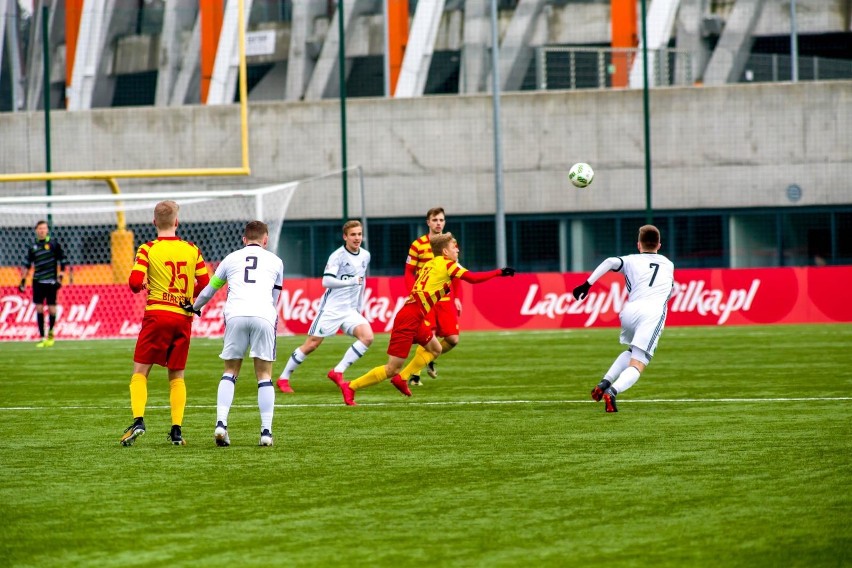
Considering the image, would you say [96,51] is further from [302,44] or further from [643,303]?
[643,303]

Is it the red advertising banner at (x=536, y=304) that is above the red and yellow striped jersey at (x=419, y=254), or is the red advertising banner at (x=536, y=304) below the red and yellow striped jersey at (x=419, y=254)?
below

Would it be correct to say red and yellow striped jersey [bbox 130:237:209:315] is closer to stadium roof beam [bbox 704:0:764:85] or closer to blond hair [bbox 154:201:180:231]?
blond hair [bbox 154:201:180:231]

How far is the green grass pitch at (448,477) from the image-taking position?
610cm

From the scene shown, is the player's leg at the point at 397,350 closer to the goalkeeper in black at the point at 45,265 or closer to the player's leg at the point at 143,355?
the player's leg at the point at 143,355

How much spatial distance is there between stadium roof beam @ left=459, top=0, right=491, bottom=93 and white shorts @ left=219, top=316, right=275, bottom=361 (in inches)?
968

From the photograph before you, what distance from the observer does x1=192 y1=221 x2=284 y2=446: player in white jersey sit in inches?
380

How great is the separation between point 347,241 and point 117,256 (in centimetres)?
1234

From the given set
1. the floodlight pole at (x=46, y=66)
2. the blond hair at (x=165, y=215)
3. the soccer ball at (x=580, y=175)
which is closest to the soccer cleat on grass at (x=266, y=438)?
the blond hair at (x=165, y=215)

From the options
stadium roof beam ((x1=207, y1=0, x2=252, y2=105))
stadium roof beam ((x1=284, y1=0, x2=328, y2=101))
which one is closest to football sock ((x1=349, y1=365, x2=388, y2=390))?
stadium roof beam ((x1=207, y1=0, x2=252, y2=105))

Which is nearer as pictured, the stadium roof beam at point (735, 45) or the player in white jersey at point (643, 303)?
the player in white jersey at point (643, 303)

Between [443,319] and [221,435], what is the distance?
236 inches

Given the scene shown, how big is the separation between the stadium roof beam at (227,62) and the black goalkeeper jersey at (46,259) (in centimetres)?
974

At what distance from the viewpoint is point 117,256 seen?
2553cm

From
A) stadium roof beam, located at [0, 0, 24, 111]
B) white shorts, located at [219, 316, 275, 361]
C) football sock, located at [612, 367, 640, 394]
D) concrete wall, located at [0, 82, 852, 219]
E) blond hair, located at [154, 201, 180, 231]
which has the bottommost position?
football sock, located at [612, 367, 640, 394]
